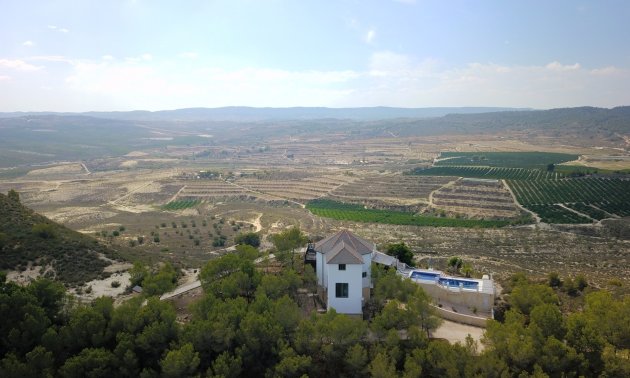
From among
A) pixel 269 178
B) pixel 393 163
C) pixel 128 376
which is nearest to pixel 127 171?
pixel 269 178

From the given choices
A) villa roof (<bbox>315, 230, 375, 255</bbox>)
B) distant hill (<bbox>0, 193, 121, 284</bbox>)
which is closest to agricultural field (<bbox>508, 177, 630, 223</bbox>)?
villa roof (<bbox>315, 230, 375, 255</bbox>)

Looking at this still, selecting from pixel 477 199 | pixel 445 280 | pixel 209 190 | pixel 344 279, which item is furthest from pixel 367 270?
pixel 209 190

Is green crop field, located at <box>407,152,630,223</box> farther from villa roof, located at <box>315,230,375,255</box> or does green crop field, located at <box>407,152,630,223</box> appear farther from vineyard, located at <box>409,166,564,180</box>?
villa roof, located at <box>315,230,375,255</box>

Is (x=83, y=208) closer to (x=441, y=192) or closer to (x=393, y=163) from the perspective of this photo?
(x=441, y=192)

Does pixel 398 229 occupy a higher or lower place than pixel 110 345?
lower

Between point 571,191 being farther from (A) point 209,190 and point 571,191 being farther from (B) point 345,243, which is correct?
(A) point 209,190

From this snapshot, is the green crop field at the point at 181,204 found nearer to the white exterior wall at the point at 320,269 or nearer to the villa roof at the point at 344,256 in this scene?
the white exterior wall at the point at 320,269
